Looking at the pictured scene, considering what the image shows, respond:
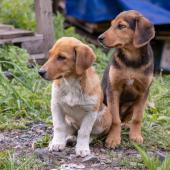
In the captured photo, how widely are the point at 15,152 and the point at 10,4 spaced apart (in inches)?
269

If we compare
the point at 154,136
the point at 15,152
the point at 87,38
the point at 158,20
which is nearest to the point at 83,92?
the point at 15,152

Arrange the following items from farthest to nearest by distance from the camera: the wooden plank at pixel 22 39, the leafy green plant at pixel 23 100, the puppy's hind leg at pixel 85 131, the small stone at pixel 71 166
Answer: the wooden plank at pixel 22 39 < the leafy green plant at pixel 23 100 < the puppy's hind leg at pixel 85 131 < the small stone at pixel 71 166

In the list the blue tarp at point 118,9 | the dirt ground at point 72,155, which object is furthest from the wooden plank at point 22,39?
the dirt ground at point 72,155

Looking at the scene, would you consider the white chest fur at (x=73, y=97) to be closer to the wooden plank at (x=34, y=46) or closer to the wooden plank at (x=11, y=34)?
the wooden plank at (x=11, y=34)

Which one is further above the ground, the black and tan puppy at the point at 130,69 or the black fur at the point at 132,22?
the black fur at the point at 132,22

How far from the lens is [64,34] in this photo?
1188 centimetres

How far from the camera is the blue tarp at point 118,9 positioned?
10.9m

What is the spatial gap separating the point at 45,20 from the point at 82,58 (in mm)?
4641

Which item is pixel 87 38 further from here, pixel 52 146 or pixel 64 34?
pixel 52 146

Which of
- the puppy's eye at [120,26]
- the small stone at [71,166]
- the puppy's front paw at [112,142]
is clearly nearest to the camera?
the small stone at [71,166]

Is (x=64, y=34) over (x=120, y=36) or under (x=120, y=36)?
under

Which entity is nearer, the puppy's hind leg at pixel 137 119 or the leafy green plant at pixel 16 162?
the leafy green plant at pixel 16 162

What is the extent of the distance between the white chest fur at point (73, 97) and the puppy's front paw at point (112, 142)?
0.64 m

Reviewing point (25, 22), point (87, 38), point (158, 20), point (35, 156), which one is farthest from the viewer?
point (87, 38)
